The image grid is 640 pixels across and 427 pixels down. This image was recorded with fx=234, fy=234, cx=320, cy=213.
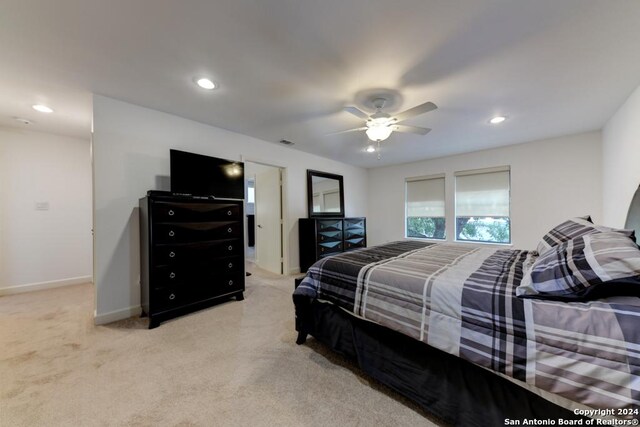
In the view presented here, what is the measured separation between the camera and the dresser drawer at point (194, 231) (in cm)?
248

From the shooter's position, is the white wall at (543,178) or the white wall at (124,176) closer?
the white wall at (124,176)

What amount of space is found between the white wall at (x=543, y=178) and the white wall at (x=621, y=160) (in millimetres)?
Answer: 184

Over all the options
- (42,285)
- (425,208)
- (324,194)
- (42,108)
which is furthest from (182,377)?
(425,208)

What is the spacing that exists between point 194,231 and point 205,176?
2.53 ft

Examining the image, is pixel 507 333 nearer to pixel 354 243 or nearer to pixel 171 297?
pixel 171 297

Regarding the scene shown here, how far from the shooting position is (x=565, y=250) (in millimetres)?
1391

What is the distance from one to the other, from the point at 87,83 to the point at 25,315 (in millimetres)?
2717

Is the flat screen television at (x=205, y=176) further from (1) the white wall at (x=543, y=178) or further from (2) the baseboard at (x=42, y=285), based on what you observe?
(1) the white wall at (x=543, y=178)

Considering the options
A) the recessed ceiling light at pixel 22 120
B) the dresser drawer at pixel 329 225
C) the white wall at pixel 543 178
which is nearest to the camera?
the recessed ceiling light at pixel 22 120

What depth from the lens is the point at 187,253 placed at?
2664 millimetres

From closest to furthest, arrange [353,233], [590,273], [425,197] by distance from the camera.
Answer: [590,273], [353,233], [425,197]

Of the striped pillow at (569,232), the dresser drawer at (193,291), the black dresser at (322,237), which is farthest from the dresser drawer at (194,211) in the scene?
the striped pillow at (569,232)

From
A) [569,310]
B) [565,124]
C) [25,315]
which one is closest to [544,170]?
[565,124]

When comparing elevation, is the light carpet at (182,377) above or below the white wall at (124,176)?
below
